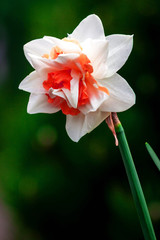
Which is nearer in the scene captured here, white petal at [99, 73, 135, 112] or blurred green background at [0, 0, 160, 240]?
white petal at [99, 73, 135, 112]

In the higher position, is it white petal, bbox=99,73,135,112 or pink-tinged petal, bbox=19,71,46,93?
pink-tinged petal, bbox=19,71,46,93

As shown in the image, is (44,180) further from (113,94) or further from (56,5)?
(113,94)

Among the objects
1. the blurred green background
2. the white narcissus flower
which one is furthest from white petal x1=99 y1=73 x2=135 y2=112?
the blurred green background

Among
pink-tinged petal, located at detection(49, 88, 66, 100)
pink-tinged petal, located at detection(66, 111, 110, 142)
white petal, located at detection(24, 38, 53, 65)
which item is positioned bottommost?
pink-tinged petal, located at detection(66, 111, 110, 142)

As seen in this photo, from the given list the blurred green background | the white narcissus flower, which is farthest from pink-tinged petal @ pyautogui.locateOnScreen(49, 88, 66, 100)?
the blurred green background

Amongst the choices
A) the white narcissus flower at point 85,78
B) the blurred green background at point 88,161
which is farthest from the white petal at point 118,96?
the blurred green background at point 88,161

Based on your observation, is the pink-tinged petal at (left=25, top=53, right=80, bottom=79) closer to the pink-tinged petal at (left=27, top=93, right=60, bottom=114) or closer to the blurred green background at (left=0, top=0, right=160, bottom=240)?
the pink-tinged petal at (left=27, top=93, right=60, bottom=114)

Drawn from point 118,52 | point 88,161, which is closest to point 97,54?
point 118,52

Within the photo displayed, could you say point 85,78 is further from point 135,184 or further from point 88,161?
point 88,161
